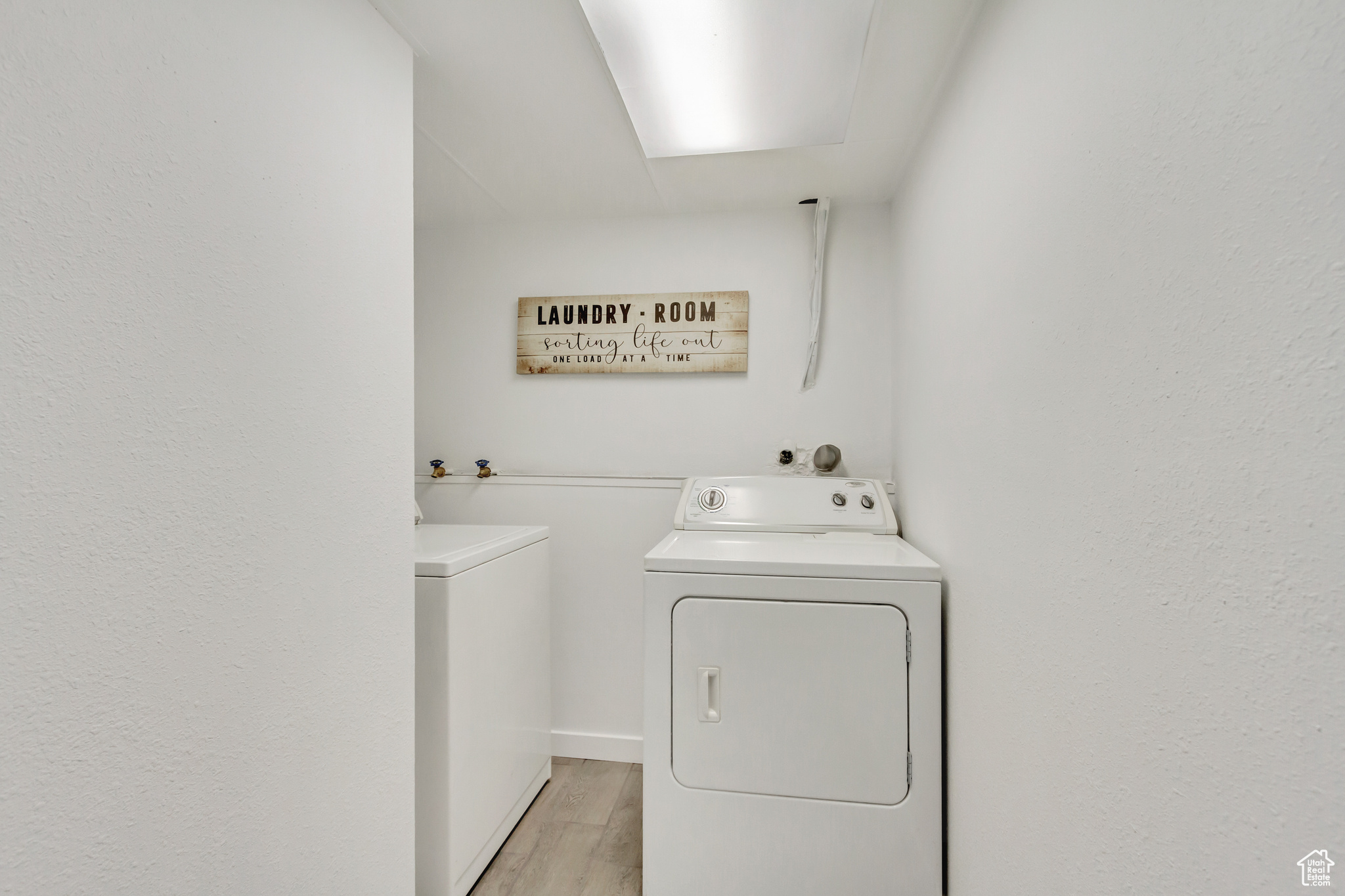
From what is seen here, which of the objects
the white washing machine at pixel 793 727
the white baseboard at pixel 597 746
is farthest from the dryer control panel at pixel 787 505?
the white baseboard at pixel 597 746

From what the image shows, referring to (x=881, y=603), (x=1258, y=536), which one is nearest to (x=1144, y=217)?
(x=1258, y=536)

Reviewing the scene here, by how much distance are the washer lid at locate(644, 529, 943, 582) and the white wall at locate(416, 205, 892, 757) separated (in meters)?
0.57

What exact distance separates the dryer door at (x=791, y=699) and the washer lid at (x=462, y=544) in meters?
0.57

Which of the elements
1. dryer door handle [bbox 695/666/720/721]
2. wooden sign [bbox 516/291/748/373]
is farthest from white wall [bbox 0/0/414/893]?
wooden sign [bbox 516/291/748/373]

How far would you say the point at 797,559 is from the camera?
1.52 metres

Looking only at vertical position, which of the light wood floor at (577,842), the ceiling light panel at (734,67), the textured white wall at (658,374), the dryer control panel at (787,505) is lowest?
the light wood floor at (577,842)

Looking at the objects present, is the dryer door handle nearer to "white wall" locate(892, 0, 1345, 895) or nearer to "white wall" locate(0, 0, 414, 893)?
"white wall" locate(892, 0, 1345, 895)

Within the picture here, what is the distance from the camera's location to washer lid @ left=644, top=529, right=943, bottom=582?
145 cm

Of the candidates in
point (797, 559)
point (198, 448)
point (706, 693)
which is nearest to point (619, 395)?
point (797, 559)

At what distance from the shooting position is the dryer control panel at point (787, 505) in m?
2.02

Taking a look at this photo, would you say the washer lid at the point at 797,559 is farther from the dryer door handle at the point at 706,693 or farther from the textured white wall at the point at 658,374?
the textured white wall at the point at 658,374

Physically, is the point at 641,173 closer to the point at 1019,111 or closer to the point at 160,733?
the point at 1019,111

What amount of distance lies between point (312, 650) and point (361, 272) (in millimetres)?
694

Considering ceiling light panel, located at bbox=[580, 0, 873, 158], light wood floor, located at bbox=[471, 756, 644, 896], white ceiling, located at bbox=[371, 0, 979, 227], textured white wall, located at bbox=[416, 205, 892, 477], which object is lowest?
light wood floor, located at bbox=[471, 756, 644, 896]
